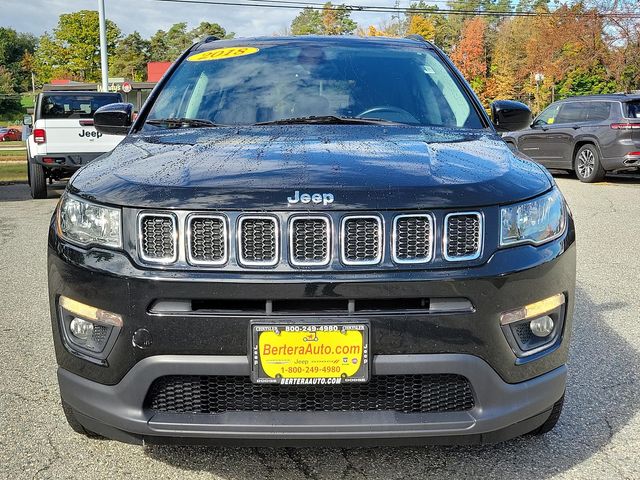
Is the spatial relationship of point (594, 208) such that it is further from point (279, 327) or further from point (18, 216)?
point (279, 327)

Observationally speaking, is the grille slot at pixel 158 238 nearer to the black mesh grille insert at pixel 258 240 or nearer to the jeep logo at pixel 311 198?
the black mesh grille insert at pixel 258 240

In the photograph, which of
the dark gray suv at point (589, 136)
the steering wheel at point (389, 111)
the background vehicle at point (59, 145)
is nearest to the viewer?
the steering wheel at point (389, 111)

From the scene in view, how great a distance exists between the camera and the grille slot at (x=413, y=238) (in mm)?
2182

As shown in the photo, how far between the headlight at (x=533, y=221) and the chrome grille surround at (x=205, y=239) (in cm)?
90

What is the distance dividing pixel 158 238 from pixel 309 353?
608mm

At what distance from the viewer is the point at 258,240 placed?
2.17 m

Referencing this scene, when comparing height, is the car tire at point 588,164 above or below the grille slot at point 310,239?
below

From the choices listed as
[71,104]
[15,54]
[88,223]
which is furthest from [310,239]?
[15,54]

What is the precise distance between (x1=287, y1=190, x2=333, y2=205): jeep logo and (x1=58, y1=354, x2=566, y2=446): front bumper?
513 mm

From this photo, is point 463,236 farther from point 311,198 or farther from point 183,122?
point 183,122

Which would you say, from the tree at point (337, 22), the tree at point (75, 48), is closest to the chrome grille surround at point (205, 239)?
the tree at point (337, 22)

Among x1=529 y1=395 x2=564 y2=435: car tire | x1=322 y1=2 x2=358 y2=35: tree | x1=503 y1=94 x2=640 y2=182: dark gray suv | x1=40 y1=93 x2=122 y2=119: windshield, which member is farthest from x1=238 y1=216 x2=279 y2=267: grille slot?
x1=322 y1=2 x2=358 y2=35: tree

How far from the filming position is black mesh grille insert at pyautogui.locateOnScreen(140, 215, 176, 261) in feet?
7.21

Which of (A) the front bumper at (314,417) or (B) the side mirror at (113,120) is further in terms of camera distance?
(B) the side mirror at (113,120)
